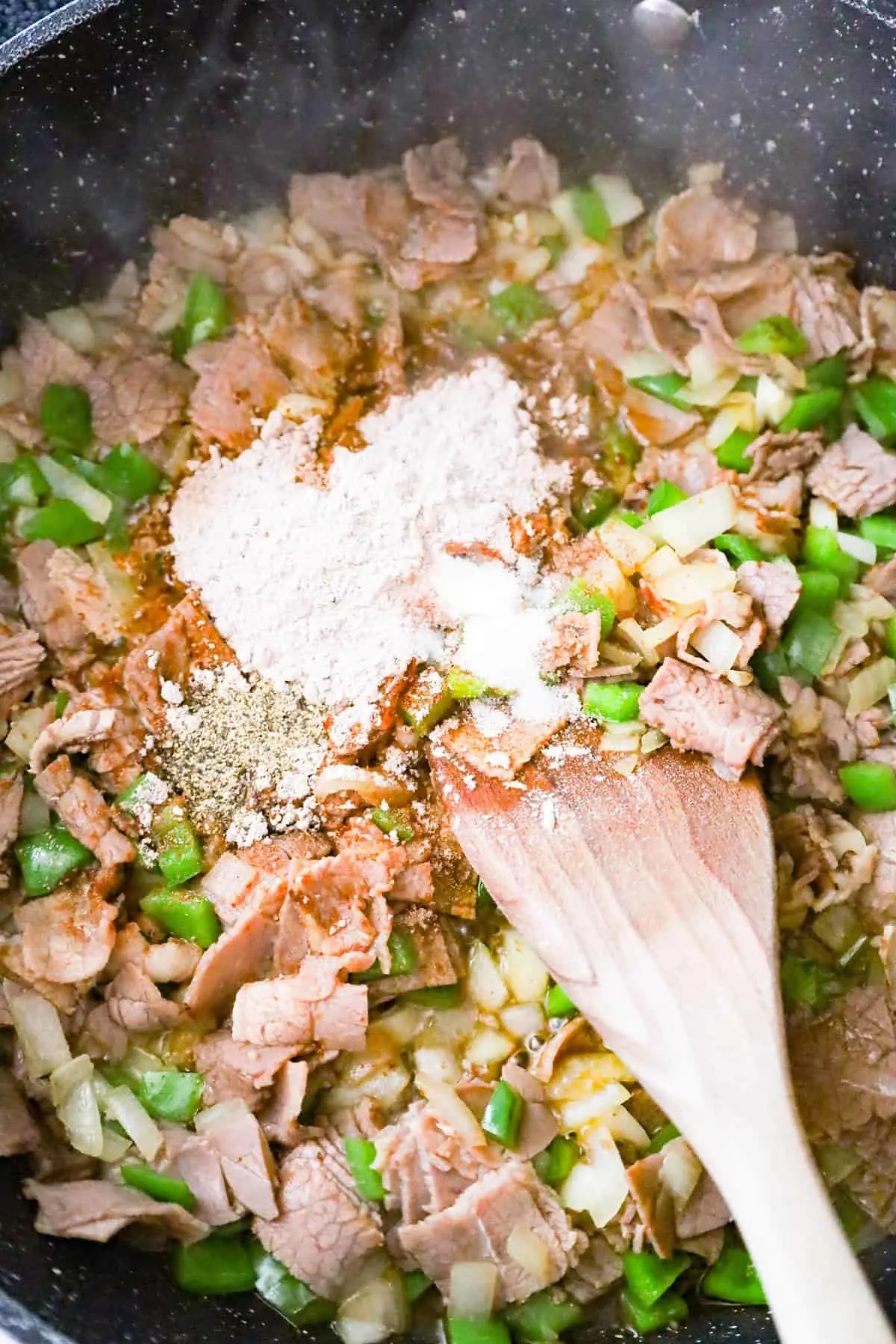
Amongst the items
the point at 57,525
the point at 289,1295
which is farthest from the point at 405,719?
the point at 289,1295

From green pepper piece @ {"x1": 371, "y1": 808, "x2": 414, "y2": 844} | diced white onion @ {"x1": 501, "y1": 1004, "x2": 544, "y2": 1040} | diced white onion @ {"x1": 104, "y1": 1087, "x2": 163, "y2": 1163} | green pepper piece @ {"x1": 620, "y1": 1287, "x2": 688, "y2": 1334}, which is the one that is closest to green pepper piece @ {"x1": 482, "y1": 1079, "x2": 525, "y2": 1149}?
diced white onion @ {"x1": 501, "y1": 1004, "x2": 544, "y2": 1040}

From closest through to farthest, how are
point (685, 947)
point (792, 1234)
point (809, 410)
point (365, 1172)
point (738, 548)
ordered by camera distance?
point (792, 1234)
point (685, 947)
point (365, 1172)
point (738, 548)
point (809, 410)

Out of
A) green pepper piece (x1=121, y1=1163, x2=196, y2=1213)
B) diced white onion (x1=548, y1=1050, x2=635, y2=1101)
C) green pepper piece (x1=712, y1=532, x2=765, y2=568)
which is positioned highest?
green pepper piece (x1=712, y1=532, x2=765, y2=568)

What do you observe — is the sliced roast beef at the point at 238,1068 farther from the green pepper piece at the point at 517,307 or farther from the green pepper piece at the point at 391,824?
the green pepper piece at the point at 517,307

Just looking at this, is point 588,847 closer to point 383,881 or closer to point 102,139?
point 383,881

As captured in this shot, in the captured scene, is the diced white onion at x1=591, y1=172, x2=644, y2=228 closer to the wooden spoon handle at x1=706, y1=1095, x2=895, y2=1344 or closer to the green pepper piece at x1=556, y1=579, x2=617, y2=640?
the green pepper piece at x1=556, y1=579, x2=617, y2=640

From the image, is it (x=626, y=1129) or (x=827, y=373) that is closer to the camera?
(x=626, y=1129)

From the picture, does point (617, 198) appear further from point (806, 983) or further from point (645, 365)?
point (806, 983)
